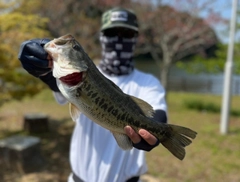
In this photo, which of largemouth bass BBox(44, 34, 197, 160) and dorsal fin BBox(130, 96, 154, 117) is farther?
dorsal fin BBox(130, 96, 154, 117)

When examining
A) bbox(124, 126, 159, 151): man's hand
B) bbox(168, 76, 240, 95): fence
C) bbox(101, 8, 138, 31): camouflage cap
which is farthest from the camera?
bbox(168, 76, 240, 95): fence

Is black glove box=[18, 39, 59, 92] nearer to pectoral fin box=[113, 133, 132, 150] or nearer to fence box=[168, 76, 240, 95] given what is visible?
pectoral fin box=[113, 133, 132, 150]

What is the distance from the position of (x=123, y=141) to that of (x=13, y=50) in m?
4.24

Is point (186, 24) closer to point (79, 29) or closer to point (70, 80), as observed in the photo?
point (79, 29)

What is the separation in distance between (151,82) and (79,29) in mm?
8701

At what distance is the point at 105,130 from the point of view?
2125 millimetres

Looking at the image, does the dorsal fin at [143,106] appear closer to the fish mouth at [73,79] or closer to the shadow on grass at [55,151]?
the fish mouth at [73,79]

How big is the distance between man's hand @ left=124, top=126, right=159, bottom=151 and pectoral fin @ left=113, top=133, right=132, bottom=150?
29 millimetres

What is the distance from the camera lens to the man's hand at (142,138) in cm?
155

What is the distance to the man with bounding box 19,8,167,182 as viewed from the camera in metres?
2.05

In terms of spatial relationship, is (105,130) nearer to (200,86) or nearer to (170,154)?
(170,154)

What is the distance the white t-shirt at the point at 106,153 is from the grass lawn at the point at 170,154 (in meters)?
3.01

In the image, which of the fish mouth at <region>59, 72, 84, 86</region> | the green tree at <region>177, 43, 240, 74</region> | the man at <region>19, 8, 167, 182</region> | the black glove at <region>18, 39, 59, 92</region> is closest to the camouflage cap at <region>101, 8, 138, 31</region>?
the man at <region>19, 8, 167, 182</region>

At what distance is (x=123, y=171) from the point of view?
2.07 m
